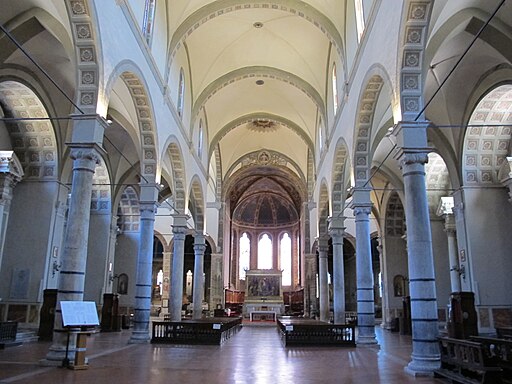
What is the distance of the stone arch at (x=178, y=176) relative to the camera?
62.1ft

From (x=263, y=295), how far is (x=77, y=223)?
25689 millimetres

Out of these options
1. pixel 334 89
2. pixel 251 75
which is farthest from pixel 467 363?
pixel 251 75

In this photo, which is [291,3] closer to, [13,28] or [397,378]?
[13,28]

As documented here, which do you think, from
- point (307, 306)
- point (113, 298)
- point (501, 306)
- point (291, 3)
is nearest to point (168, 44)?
point (291, 3)

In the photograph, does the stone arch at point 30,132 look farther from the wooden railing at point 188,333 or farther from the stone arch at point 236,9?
the wooden railing at point 188,333

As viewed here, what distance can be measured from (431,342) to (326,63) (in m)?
13.5

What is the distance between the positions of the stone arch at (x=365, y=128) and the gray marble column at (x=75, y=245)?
7.33m

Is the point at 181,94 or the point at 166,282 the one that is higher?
the point at 181,94

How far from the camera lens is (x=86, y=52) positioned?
10.1m

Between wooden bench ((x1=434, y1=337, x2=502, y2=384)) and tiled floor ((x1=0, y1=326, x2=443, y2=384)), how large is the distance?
1.38 ft

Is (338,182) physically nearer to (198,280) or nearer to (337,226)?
(337,226)

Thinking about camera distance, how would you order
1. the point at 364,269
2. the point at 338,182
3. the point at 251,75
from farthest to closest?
the point at 251,75 < the point at 338,182 < the point at 364,269

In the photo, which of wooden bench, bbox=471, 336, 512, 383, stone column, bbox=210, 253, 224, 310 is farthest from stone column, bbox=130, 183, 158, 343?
stone column, bbox=210, 253, 224, 310

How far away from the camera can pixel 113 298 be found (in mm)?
20016
